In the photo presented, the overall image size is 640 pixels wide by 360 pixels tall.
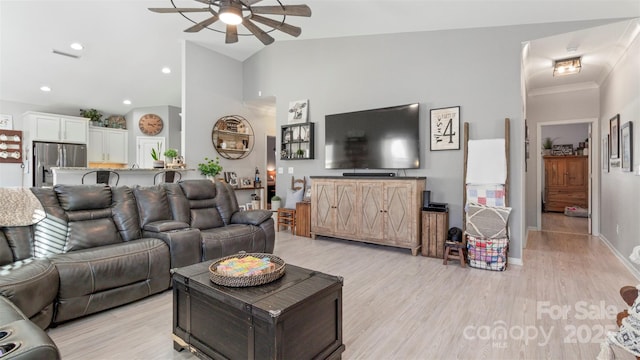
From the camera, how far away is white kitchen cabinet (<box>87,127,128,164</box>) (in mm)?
7390

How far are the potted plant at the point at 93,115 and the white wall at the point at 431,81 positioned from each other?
494 cm

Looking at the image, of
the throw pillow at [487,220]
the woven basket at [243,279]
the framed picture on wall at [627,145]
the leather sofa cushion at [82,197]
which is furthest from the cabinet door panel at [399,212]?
the leather sofa cushion at [82,197]

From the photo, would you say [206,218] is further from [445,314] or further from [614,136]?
[614,136]

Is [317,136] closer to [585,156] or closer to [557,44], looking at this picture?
[557,44]

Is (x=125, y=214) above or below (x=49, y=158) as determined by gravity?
below

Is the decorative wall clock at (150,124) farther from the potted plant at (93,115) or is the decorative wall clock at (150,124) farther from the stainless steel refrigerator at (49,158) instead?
the stainless steel refrigerator at (49,158)

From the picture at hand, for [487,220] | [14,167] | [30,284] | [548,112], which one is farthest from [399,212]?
[14,167]

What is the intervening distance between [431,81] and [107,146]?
7.57 meters

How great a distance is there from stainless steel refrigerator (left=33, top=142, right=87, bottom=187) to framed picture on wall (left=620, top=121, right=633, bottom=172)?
9588mm

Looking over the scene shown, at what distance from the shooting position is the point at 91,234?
2756 millimetres

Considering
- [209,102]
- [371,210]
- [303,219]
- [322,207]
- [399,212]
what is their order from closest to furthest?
[399,212] < [371,210] < [322,207] < [303,219] < [209,102]

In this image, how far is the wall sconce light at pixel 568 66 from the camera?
4.32 metres

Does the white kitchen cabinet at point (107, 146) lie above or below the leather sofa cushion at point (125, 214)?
above

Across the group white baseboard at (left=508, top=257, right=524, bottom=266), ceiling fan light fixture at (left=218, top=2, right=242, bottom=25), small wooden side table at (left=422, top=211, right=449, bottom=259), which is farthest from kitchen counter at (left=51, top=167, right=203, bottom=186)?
white baseboard at (left=508, top=257, right=524, bottom=266)
